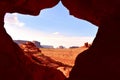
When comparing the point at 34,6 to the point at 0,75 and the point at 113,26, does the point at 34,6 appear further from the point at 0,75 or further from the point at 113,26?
the point at 113,26

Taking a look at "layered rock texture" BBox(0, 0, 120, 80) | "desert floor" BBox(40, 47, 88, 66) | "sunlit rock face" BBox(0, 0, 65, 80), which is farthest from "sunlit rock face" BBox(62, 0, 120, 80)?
"desert floor" BBox(40, 47, 88, 66)

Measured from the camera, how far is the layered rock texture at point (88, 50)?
1151 centimetres

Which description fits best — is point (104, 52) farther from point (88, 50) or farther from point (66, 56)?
point (66, 56)

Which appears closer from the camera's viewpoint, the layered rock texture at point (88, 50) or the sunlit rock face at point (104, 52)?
the sunlit rock face at point (104, 52)

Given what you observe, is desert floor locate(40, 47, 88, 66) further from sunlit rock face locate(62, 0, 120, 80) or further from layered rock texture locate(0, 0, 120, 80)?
sunlit rock face locate(62, 0, 120, 80)

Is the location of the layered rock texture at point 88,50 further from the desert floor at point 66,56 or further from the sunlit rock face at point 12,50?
the desert floor at point 66,56

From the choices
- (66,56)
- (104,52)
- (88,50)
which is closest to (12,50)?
(88,50)

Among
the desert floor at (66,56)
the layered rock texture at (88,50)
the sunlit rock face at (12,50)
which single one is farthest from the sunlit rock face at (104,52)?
the desert floor at (66,56)

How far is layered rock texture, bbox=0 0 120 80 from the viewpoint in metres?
11.5

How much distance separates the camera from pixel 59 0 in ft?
57.1

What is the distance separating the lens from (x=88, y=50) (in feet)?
44.0

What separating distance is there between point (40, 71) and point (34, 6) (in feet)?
19.5

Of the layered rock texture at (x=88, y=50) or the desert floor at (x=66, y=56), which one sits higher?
the layered rock texture at (x=88, y=50)

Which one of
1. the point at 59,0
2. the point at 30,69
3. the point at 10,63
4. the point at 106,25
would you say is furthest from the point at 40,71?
the point at 106,25
